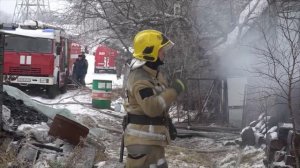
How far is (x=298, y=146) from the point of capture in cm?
633

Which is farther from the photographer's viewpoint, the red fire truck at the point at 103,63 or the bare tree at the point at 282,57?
the red fire truck at the point at 103,63

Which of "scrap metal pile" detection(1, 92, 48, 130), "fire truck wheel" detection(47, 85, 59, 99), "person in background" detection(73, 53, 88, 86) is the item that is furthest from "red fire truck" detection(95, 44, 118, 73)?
"scrap metal pile" detection(1, 92, 48, 130)

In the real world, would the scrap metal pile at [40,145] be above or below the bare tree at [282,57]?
below

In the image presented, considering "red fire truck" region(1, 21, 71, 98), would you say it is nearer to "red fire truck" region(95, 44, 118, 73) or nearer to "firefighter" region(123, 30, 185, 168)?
"firefighter" region(123, 30, 185, 168)

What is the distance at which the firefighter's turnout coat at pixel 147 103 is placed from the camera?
413cm

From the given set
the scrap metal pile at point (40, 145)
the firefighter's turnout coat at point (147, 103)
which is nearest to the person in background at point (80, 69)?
the scrap metal pile at point (40, 145)

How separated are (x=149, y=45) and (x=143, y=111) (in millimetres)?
598

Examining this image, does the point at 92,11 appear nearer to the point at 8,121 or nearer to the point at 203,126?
the point at 203,126

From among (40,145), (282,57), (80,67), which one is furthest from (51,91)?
(282,57)

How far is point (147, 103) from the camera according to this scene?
4.10 m

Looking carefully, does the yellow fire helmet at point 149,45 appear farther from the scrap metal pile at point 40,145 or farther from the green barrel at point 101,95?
the green barrel at point 101,95

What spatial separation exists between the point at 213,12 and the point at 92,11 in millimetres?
4124

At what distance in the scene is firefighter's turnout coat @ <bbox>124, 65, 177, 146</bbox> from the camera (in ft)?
13.6

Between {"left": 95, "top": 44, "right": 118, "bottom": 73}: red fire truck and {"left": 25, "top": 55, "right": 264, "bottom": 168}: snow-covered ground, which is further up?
{"left": 95, "top": 44, "right": 118, "bottom": 73}: red fire truck
